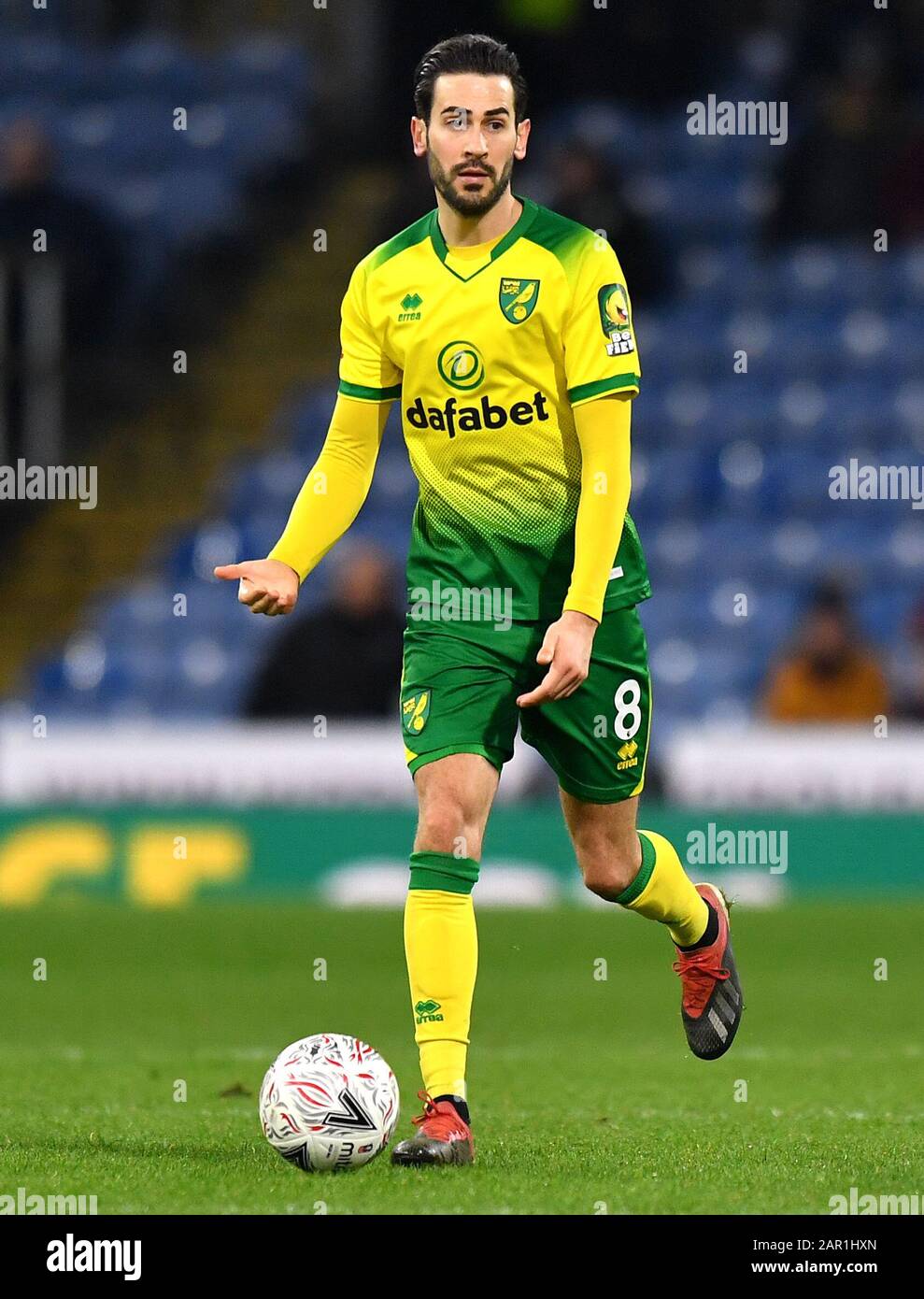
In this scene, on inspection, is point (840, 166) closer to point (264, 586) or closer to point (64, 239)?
point (64, 239)

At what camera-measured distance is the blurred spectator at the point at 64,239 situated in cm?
1585

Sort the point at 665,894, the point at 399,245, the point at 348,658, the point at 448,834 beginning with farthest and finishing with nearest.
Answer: the point at 348,658 → the point at 665,894 → the point at 399,245 → the point at 448,834

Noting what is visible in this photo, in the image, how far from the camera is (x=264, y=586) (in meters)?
5.20

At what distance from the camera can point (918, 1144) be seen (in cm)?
528

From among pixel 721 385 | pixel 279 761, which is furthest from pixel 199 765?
pixel 721 385

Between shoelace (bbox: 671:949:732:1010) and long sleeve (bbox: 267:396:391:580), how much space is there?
154 cm

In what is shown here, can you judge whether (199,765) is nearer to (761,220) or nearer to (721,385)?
(721,385)

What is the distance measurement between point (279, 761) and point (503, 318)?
829cm

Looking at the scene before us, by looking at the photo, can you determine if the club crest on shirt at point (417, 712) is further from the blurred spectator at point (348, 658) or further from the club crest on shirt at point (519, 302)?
the blurred spectator at point (348, 658)

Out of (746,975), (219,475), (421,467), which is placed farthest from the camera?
(219,475)

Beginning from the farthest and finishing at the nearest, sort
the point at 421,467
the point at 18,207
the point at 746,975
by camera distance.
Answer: the point at 18,207, the point at 746,975, the point at 421,467

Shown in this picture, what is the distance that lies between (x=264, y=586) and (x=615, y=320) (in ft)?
3.40

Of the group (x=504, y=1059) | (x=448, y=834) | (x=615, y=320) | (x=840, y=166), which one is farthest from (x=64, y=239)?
(x=448, y=834)

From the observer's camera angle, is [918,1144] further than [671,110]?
No
